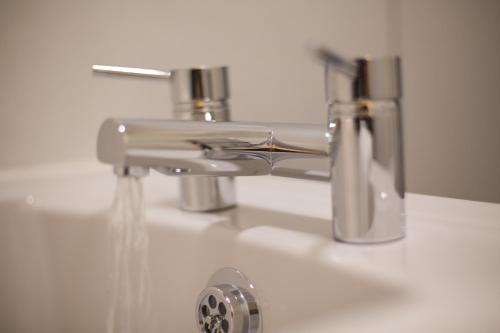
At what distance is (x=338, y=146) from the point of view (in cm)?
39

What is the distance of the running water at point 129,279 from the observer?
0.49 meters

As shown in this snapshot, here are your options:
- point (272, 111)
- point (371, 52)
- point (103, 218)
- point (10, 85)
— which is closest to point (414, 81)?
point (371, 52)

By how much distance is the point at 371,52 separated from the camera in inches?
24.5

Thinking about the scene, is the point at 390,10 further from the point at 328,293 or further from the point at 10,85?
the point at 10,85

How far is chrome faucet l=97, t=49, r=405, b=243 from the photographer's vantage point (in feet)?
1.21

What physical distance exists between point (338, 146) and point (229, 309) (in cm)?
13

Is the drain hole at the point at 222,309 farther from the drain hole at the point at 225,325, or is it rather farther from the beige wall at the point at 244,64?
the beige wall at the point at 244,64

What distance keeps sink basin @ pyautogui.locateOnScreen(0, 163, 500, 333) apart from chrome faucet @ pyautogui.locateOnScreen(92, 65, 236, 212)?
2cm

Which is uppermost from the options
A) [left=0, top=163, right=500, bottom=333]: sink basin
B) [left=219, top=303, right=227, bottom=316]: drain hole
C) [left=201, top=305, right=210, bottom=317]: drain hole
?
[left=0, top=163, right=500, bottom=333]: sink basin

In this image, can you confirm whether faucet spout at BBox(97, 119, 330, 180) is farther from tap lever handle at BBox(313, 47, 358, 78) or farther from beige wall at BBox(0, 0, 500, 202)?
beige wall at BBox(0, 0, 500, 202)

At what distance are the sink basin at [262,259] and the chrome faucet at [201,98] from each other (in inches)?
0.8

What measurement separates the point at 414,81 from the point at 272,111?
0.60 feet

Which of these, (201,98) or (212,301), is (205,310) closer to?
(212,301)

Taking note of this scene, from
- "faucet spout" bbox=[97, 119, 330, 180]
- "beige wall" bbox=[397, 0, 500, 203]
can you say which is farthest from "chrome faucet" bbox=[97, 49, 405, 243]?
"beige wall" bbox=[397, 0, 500, 203]
